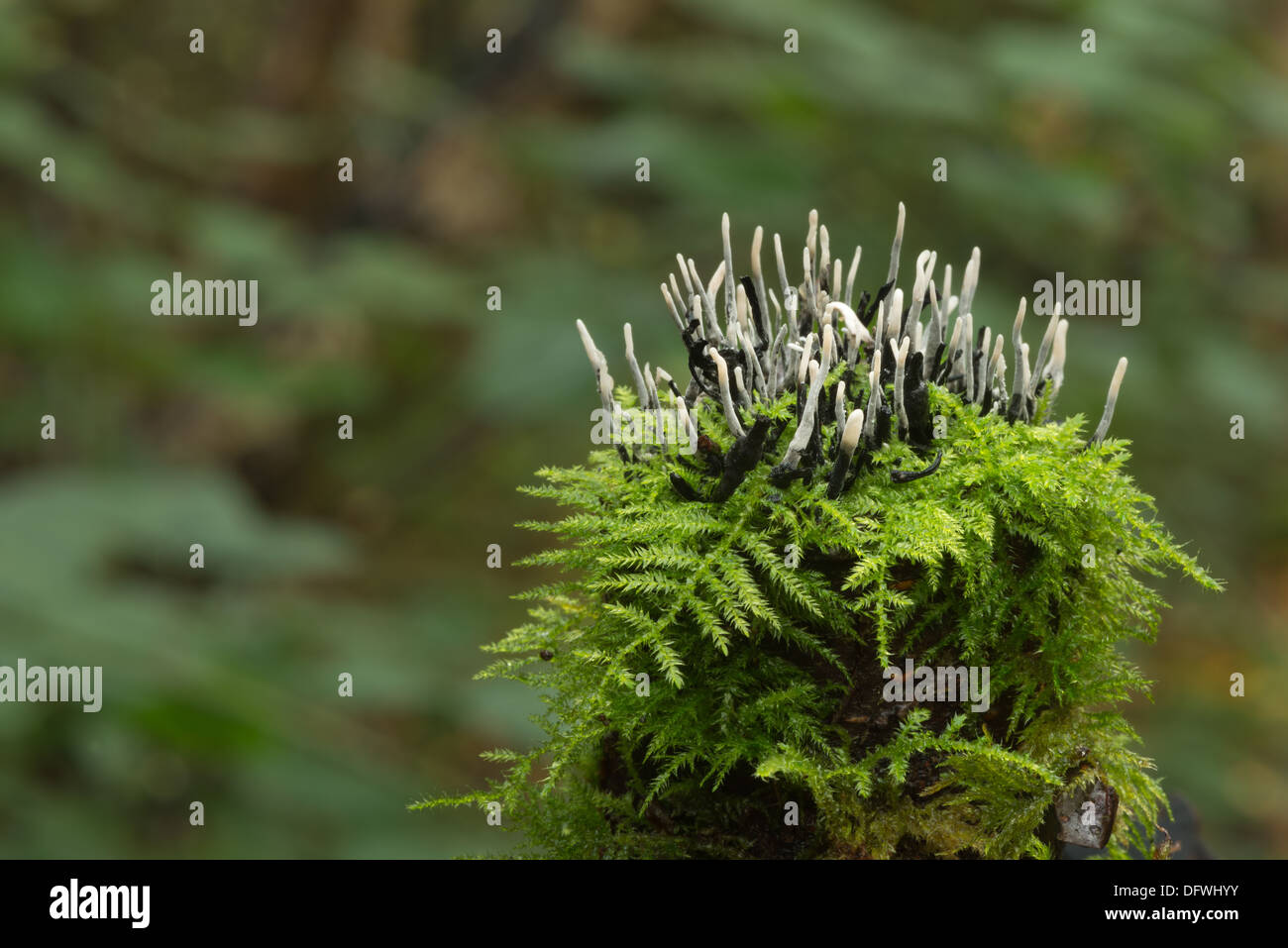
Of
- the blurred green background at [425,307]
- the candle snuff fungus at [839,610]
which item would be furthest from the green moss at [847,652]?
the blurred green background at [425,307]

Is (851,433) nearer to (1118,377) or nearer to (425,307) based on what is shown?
(1118,377)

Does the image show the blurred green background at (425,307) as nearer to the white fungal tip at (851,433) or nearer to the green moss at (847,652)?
the green moss at (847,652)

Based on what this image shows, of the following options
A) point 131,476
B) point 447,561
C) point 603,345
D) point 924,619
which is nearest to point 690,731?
point 924,619

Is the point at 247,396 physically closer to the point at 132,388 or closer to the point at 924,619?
the point at 132,388

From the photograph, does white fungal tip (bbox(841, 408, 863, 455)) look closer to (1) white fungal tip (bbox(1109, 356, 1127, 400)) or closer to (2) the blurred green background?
(1) white fungal tip (bbox(1109, 356, 1127, 400))

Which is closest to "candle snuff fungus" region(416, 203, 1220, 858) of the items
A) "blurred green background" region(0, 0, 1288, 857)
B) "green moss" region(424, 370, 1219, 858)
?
"green moss" region(424, 370, 1219, 858)

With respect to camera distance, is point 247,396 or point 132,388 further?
point 132,388

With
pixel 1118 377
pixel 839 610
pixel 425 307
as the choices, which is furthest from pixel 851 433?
pixel 425 307
